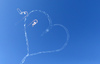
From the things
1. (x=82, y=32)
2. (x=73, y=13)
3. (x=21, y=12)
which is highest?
(x=21, y=12)

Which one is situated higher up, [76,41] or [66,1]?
[66,1]

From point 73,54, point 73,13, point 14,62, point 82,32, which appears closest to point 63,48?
point 73,54

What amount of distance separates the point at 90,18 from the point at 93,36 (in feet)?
0.53

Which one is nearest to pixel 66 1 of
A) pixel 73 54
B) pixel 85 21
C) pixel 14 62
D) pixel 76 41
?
pixel 85 21

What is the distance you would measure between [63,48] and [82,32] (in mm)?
222

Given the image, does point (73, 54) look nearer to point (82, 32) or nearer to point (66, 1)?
point (82, 32)

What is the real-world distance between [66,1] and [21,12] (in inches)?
16.7

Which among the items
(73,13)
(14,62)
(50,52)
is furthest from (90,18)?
(14,62)

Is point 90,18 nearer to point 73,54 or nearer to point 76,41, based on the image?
point 76,41

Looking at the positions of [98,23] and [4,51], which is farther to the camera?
[4,51]

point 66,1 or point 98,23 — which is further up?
point 66,1

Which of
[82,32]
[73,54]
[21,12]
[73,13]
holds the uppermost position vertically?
[21,12]

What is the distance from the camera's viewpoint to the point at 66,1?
1054 mm

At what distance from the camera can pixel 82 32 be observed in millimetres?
1049
